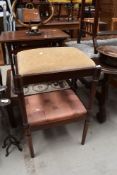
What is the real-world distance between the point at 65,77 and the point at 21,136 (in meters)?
0.86

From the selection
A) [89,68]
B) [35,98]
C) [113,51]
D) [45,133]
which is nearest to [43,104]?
[35,98]

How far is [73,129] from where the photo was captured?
1987 millimetres

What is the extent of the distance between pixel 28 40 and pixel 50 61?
35.8 inches

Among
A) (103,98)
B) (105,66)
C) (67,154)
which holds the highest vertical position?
(105,66)

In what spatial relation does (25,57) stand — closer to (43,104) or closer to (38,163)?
(43,104)

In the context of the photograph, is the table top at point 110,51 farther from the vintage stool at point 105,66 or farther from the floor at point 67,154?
the floor at point 67,154

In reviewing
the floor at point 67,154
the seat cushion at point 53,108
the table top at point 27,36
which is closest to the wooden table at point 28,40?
the table top at point 27,36

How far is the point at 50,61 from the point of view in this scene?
136cm

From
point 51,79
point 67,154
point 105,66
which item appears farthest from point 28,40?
point 67,154

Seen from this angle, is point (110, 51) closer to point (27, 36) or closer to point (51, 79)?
point (51, 79)

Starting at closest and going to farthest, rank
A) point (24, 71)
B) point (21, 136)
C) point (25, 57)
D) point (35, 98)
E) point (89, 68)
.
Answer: point (24, 71) < point (89, 68) < point (25, 57) < point (35, 98) < point (21, 136)

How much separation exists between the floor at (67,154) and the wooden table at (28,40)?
90 cm

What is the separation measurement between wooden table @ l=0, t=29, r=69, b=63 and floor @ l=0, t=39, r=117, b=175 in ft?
2.94

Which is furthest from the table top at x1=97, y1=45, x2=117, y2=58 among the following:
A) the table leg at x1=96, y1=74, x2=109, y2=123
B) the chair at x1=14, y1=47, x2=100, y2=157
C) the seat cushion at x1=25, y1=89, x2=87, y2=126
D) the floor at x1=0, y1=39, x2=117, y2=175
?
the floor at x1=0, y1=39, x2=117, y2=175
